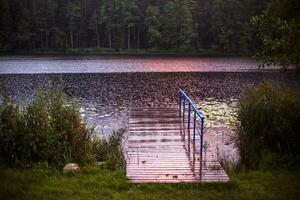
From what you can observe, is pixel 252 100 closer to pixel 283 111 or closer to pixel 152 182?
pixel 283 111

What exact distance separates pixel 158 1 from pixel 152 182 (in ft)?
261

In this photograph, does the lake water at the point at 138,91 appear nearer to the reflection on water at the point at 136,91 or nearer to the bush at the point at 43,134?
the reflection on water at the point at 136,91

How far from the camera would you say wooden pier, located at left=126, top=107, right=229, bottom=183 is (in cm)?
881

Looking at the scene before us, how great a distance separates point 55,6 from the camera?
87875mm

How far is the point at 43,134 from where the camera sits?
1012cm

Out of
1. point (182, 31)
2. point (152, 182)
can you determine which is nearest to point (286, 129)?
point (152, 182)

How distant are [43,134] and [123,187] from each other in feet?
9.65

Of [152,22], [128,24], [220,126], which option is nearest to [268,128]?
[220,126]

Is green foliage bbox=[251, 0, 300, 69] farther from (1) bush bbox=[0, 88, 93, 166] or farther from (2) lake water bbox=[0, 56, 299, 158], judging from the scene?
(2) lake water bbox=[0, 56, 299, 158]

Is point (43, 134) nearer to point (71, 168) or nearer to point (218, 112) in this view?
point (71, 168)

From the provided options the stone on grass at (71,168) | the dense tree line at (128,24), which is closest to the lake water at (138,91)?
the stone on grass at (71,168)

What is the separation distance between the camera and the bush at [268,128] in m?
10.8

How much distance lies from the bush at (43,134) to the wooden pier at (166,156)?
143 centimetres

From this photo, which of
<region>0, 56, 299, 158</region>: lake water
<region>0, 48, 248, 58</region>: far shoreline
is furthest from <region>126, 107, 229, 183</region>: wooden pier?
<region>0, 48, 248, 58</region>: far shoreline
